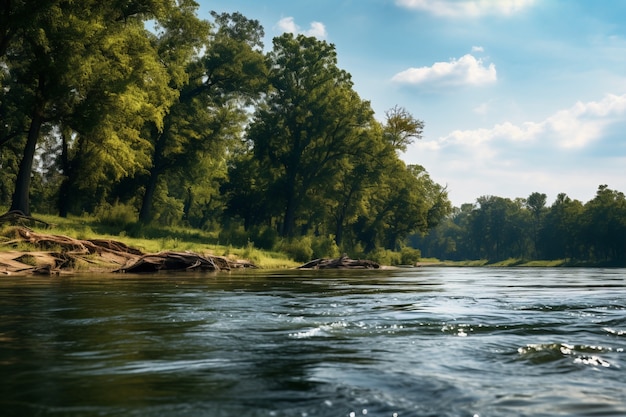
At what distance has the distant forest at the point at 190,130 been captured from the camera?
2711 cm

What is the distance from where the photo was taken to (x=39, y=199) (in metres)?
62.5

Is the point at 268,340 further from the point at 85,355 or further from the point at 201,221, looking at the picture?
the point at 201,221

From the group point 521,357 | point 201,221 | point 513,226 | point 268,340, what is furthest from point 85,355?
point 513,226

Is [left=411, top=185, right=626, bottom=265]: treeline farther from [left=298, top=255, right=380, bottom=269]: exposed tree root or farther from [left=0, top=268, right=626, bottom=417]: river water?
[left=0, top=268, right=626, bottom=417]: river water

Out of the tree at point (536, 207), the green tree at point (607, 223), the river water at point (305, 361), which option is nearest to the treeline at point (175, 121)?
the river water at point (305, 361)

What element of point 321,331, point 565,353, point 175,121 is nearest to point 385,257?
point 175,121

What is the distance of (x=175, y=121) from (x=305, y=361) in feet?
137

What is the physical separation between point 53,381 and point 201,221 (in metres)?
81.0

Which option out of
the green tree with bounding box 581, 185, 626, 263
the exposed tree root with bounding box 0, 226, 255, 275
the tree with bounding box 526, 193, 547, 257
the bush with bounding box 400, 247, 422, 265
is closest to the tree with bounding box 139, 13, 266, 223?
the exposed tree root with bounding box 0, 226, 255, 275

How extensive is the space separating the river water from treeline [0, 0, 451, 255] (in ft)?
70.7

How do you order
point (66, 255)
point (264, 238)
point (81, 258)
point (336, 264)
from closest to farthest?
1. point (66, 255)
2. point (81, 258)
3. point (336, 264)
4. point (264, 238)

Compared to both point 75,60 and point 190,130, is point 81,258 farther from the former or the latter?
point 190,130

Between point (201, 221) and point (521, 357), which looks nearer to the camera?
point (521, 357)

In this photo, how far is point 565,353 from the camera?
469cm
